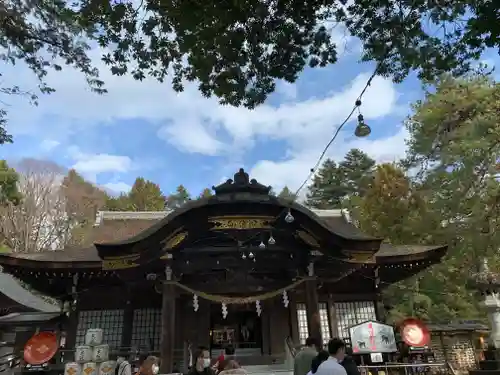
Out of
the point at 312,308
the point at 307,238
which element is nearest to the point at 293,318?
the point at 312,308

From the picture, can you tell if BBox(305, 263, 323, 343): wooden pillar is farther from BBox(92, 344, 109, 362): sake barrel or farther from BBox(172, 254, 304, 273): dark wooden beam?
BBox(92, 344, 109, 362): sake barrel

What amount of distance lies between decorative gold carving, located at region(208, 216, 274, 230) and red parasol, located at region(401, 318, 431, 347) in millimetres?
5367

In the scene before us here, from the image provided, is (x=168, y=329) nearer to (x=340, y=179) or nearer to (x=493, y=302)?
(x=493, y=302)

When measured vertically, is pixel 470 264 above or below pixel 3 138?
below

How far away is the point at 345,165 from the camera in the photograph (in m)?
48.8

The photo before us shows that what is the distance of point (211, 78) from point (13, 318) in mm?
11608

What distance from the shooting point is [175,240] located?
9.49 m

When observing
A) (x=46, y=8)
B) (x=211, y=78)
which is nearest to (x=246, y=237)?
(x=211, y=78)

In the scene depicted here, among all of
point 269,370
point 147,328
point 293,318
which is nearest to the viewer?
point 269,370

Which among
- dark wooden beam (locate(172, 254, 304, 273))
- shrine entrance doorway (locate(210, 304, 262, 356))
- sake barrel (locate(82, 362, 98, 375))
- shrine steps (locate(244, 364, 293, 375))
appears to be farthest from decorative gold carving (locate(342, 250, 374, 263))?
sake barrel (locate(82, 362, 98, 375))

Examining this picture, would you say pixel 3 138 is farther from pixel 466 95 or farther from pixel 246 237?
pixel 466 95

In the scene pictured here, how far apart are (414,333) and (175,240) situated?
7.42 metres

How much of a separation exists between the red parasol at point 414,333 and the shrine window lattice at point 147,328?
288 inches

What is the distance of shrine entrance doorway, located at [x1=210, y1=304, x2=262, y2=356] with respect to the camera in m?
12.6
